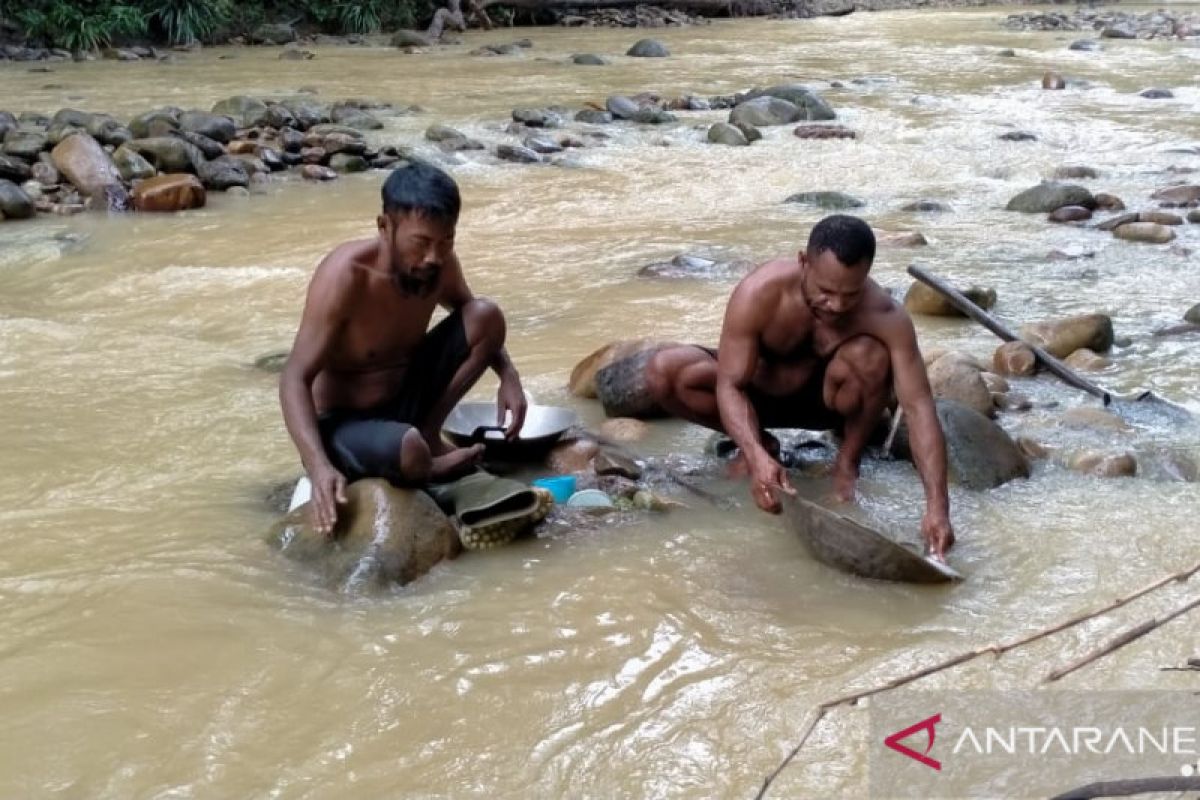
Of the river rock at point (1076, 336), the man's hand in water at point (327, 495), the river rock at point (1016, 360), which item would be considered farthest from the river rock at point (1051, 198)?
the man's hand in water at point (327, 495)

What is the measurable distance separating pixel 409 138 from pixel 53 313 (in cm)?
503

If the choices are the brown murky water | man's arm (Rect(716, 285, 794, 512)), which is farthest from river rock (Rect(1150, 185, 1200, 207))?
man's arm (Rect(716, 285, 794, 512))

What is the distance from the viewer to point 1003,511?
375 centimetres

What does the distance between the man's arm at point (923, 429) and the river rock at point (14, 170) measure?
656 cm

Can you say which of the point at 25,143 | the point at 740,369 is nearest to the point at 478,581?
the point at 740,369

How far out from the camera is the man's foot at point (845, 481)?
385 cm

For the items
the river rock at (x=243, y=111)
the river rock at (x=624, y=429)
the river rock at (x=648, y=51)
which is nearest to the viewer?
the river rock at (x=624, y=429)

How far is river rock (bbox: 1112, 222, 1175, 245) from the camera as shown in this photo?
7.02 m

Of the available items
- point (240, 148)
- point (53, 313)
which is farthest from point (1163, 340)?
point (240, 148)

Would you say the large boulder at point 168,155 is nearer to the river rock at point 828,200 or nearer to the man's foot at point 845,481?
the river rock at point 828,200

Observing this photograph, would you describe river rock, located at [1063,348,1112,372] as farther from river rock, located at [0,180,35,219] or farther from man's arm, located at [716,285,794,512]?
river rock, located at [0,180,35,219]

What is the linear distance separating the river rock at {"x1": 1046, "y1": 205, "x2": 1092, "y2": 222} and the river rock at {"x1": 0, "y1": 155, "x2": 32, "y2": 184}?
625 cm

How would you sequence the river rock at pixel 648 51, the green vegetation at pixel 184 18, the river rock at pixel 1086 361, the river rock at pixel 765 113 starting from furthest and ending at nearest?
the river rock at pixel 648 51 < the green vegetation at pixel 184 18 < the river rock at pixel 765 113 < the river rock at pixel 1086 361

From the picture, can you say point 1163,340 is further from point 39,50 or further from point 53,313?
point 39,50
